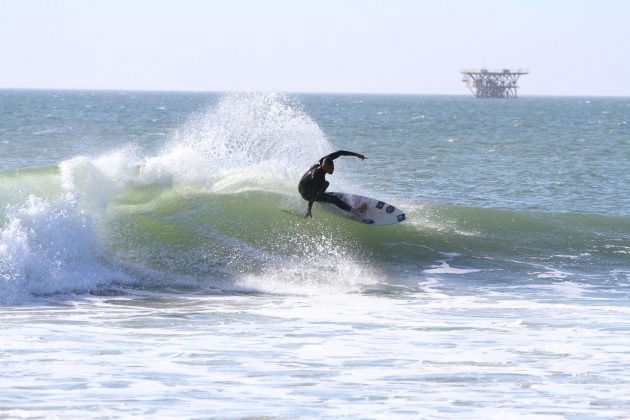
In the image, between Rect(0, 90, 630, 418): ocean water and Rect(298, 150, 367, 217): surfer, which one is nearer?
Rect(0, 90, 630, 418): ocean water

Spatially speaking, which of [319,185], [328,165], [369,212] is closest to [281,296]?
[328,165]

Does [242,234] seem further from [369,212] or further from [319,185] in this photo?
[369,212]

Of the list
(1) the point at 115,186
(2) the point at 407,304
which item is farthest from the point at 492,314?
(1) the point at 115,186

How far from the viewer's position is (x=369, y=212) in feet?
62.1

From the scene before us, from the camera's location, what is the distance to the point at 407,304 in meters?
14.3

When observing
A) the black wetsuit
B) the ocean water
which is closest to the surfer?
the black wetsuit

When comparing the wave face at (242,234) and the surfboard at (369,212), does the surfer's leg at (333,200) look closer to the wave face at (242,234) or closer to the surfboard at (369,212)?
the surfboard at (369,212)

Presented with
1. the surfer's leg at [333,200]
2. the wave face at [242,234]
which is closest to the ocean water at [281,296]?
the wave face at [242,234]

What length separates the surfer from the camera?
1744cm

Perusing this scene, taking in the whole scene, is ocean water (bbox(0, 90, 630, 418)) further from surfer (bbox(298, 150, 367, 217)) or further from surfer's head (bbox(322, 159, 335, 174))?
surfer's head (bbox(322, 159, 335, 174))

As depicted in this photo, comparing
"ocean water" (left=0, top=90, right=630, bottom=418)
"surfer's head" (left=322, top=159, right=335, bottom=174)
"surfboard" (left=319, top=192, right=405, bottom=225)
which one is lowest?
"ocean water" (left=0, top=90, right=630, bottom=418)

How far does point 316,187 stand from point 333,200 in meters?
0.67

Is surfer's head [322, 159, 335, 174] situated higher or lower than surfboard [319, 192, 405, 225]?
higher

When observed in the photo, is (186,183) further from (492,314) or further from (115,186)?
(492,314)
